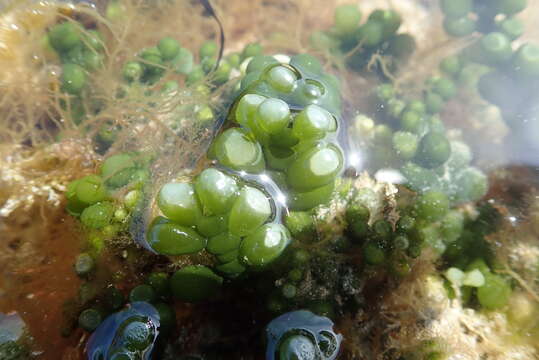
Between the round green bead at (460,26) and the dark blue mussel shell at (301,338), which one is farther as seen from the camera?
the round green bead at (460,26)

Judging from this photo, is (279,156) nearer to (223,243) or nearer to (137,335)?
(223,243)

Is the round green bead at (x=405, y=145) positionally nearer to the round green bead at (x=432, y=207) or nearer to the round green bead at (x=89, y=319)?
the round green bead at (x=432, y=207)

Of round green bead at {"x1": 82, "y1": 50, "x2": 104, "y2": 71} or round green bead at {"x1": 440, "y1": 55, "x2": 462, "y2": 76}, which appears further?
round green bead at {"x1": 440, "y1": 55, "x2": 462, "y2": 76}

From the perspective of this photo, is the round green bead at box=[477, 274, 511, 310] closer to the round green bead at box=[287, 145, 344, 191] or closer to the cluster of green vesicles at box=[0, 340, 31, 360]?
the round green bead at box=[287, 145, 344, 191]

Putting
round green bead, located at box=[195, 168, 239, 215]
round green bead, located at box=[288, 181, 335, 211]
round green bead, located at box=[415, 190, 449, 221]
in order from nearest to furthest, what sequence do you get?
round green bead, located at box=[195, 168, 239, 215] < round green bead, located at box=[288, 181, 335, 211] < round green bead, located at box=[415, 190, 449, 221]

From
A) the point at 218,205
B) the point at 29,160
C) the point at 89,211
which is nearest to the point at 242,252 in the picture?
the point at 218,205

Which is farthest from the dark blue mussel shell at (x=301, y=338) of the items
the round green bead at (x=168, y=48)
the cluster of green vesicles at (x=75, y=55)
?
the round green bead at (x=168, y=48)

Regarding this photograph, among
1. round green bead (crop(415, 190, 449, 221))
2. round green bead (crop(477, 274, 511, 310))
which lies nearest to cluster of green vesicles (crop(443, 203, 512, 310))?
round green bead (crop(477, 274, 511, 310))
